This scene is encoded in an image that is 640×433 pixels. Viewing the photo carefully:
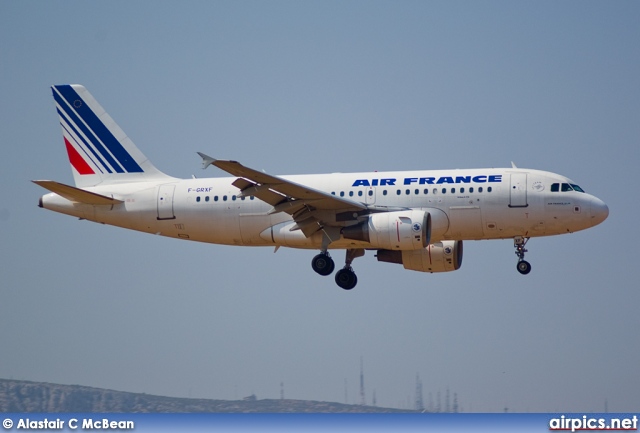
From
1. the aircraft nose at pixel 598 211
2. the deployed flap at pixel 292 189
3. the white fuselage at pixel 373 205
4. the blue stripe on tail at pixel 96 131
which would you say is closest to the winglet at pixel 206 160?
the deployed flap at pixel 292 189

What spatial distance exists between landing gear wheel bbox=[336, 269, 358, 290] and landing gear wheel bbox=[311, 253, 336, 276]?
3.78 ft

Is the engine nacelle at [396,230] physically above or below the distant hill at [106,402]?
above

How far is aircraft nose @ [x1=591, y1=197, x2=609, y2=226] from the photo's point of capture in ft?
164

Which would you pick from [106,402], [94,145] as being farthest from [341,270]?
[106,402]

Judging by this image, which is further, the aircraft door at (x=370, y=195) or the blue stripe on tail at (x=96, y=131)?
the blue stripe on tail at (x=96, y=131)

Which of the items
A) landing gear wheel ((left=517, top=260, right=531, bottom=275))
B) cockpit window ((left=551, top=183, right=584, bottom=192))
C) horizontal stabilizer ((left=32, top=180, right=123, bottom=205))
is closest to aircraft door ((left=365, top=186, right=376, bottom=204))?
landing gear wheel ((left=517, top=260, right=531, bottom=275))

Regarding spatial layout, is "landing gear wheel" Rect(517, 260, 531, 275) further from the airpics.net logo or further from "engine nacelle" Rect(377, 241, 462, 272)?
the airpics.net logo

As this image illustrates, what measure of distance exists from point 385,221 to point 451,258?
20.9ft

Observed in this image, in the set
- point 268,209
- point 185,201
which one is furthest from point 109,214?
point 268,209

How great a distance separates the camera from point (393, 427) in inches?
1364

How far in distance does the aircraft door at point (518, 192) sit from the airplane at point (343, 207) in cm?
4

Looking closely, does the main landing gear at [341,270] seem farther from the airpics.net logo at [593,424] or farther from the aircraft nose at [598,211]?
the airpics.net logo at [593,424]

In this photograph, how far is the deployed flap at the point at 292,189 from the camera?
153 ft

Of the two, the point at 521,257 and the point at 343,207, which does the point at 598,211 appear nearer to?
the point at 521,257
